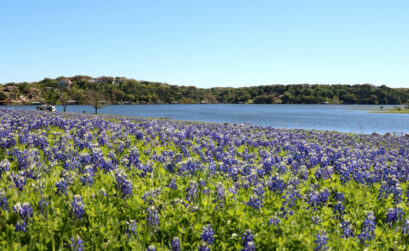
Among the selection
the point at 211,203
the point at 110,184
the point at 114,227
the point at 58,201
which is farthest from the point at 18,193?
the point at 211,203

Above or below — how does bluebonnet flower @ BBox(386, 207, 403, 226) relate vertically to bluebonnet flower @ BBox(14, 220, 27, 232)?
below

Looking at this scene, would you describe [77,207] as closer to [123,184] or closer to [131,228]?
[131,228]

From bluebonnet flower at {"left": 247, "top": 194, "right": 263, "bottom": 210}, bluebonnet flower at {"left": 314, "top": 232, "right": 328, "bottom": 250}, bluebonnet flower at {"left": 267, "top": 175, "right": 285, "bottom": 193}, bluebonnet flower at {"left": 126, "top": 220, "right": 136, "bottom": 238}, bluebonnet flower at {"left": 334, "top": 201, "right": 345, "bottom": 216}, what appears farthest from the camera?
bluebonnet flower at {"left": 267, "top": 175, "right": 285, "bottom": 193}

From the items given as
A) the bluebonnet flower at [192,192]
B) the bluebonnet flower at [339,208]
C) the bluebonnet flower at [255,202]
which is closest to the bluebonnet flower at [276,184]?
the bluebonnet flower at [339,208]

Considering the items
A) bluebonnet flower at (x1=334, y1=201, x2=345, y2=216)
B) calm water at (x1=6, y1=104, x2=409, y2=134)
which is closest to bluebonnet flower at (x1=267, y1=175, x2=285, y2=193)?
bluebonnet flower at (x1=334, y1=201, x2=345, y2=216)

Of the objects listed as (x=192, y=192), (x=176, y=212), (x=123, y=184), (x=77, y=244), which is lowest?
(x=77, y=244)

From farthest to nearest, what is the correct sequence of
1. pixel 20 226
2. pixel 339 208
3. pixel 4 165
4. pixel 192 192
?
pixel 339 208 < pixel 4 165 < pixel 192 192 < pixel 20 226

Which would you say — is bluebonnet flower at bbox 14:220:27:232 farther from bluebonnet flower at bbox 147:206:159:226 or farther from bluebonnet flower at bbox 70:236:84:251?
bluebonnet flower at bbox 147:206:159:226

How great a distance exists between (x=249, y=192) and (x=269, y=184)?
0.52 m

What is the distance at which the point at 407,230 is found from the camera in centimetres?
486

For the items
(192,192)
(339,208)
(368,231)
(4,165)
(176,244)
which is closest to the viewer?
(176,244)

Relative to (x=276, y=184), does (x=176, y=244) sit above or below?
below

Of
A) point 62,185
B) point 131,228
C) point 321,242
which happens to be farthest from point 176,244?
point 62,185

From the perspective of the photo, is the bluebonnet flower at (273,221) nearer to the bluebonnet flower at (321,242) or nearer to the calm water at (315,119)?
the bluebonnet flower at (321,242)
